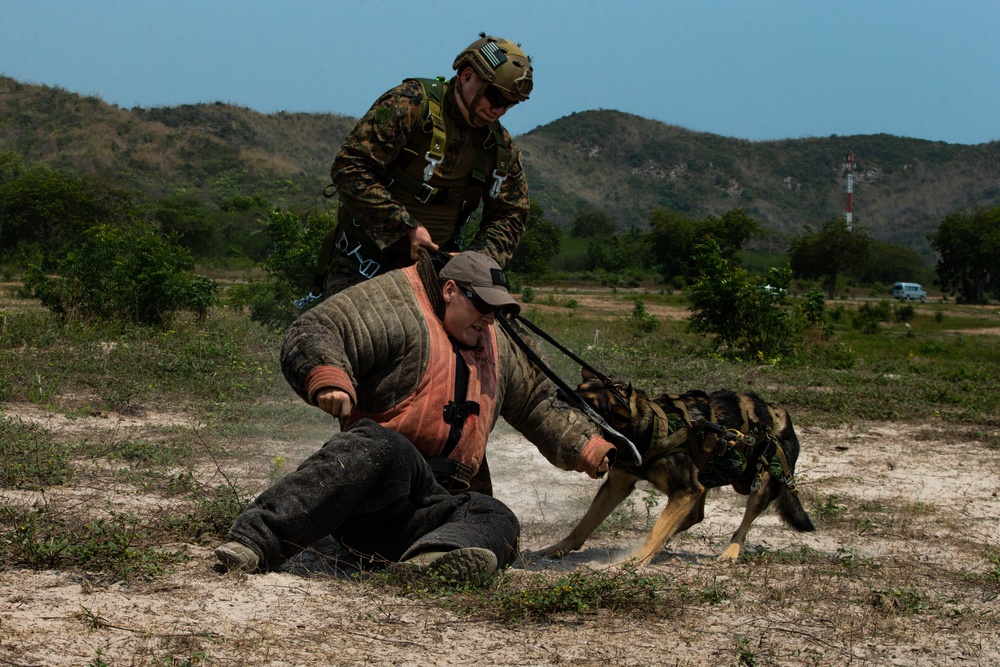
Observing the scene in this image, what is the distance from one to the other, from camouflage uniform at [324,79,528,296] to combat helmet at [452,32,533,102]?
208mm

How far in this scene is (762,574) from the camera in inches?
172

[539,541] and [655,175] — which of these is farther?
[655,175]

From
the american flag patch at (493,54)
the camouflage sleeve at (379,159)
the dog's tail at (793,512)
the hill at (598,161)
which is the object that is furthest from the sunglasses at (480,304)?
the hill at (598,161)

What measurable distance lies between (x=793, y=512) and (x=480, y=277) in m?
2.49

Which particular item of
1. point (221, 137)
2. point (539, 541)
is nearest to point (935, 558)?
point (539, 541)

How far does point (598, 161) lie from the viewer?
121188mm

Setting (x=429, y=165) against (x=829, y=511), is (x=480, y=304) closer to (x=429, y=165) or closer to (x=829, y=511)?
(x=429, y=165)

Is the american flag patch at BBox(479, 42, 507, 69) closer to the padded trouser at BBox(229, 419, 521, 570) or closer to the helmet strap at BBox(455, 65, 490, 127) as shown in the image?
the helmet strap at BBox(455, 65, 490, 127)

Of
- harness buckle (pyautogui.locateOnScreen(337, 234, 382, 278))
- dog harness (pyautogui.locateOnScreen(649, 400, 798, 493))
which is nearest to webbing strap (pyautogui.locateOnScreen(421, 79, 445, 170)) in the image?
harness buckle (pyautogui.locateOnScreen(337, 234, 382, 278))

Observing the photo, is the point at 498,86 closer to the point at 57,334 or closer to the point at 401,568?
the point at 401,568

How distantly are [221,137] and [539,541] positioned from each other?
258ft

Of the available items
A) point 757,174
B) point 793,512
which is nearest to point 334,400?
point 793,512

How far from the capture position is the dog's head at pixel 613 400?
5.05m

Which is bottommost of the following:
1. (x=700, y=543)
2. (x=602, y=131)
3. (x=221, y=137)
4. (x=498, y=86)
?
(x=700, y=543)
